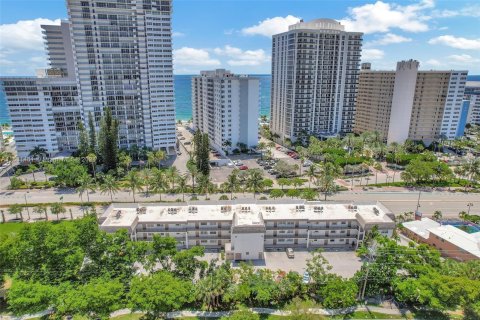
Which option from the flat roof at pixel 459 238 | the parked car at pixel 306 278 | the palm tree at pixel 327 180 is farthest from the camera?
the palm tree at pixel 327 180

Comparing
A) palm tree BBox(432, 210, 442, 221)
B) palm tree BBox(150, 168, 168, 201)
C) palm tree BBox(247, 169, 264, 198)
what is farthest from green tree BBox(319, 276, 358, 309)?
palm tree BBox(150, 168, 168, 201)

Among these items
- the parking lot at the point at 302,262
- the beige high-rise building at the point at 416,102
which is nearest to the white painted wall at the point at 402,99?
the beige high-rise building at the point at 416,102

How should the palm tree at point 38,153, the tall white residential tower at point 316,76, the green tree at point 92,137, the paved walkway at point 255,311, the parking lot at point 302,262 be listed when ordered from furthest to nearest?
the tall white residential tower at point 316,76, the palm tree at point 38,153, the green tree at point 92,137, the parking lot at point 302,262, the paved walkway at point 255,311

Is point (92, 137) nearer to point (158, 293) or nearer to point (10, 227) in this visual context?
point (10, 227)

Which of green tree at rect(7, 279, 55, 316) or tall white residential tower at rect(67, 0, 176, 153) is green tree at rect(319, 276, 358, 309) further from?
tall white residential tower at rect(67, 0, 176, 153)

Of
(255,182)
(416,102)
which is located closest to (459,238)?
(255,182)

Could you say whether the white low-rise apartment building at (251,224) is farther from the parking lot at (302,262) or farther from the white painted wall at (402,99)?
the white painted wall at (402,99)

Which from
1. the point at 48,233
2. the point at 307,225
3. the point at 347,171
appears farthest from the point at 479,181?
the point at 48,233
